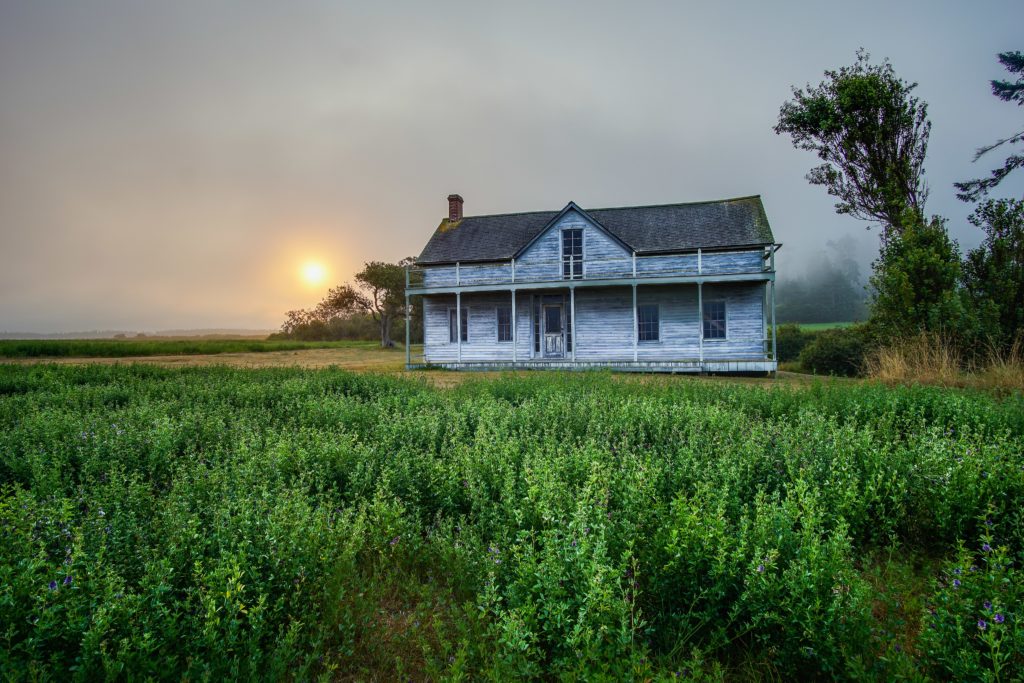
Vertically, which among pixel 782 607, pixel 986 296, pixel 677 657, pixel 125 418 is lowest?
pixel 677 657

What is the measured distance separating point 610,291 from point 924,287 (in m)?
11.0

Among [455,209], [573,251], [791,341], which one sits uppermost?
[455,209]

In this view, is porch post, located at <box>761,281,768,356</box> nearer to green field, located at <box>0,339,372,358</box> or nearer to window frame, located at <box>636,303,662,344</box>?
window frame, located at <box>636,303,662,344</box>

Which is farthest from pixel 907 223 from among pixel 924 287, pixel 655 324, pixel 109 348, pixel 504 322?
pixel 109 348

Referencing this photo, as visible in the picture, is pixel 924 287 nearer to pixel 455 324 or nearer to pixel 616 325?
pixel 616 325

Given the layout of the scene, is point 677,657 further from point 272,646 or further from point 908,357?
point 908,357

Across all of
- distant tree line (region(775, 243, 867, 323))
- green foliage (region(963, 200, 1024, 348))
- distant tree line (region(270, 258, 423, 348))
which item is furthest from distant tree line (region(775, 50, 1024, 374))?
distant tree line (region(775, 243, 867, 323))

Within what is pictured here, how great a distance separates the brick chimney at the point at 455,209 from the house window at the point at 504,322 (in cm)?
674

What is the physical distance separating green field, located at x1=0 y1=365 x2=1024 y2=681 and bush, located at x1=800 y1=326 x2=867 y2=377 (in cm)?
2028

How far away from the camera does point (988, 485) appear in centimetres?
441

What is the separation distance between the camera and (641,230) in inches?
956

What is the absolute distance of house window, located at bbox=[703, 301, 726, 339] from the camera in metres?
21.7

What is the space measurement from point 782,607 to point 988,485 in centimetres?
297

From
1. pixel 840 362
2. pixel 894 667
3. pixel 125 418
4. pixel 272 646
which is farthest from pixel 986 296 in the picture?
pixel 125 418
